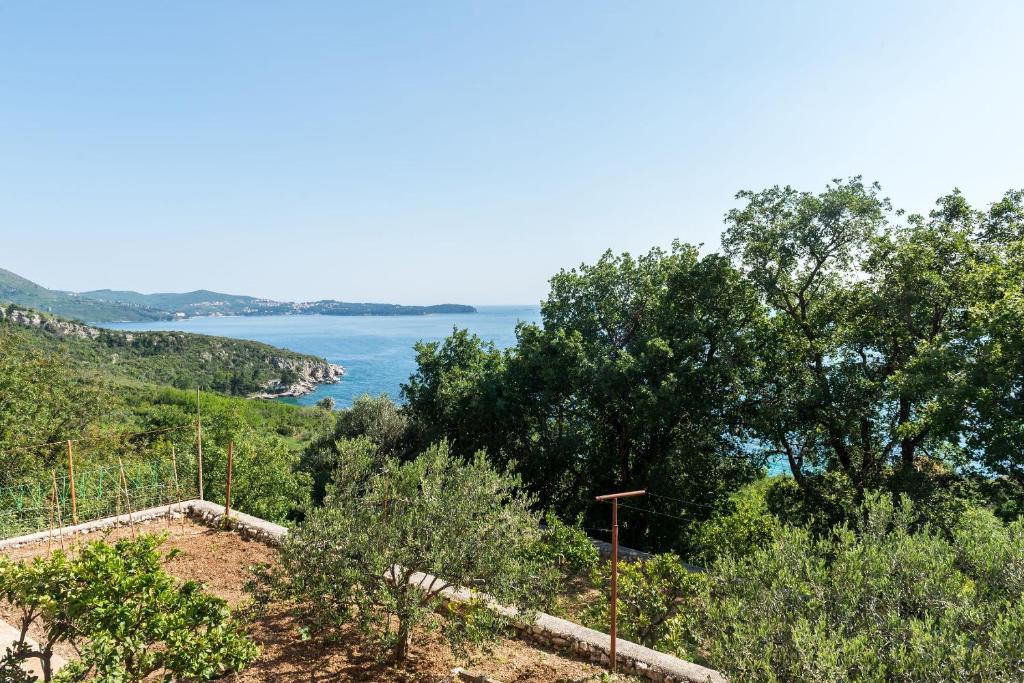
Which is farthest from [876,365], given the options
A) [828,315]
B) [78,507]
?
[78,507]

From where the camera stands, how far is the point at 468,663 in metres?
6.76

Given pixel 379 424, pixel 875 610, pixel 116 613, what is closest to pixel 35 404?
pixel 379 424

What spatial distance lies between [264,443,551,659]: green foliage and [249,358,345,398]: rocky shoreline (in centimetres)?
9607

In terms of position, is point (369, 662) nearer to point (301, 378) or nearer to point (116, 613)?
point (116, 613)

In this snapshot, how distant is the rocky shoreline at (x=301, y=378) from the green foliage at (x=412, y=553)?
96.1 meters

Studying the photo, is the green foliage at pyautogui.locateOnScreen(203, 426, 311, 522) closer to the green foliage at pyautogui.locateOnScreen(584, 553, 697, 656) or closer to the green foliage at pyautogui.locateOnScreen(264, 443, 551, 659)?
the green foliage at pyautogui.locateOnScreen(264, 443, 551, 659)

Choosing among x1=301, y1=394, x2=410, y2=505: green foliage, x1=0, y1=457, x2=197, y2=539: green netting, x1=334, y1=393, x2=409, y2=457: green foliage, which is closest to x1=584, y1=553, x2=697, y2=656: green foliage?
x1=0, y1=457, x2=197, y2=539: green netting

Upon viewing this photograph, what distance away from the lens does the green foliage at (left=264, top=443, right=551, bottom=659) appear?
6504mm

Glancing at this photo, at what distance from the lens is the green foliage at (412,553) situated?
21.3ft

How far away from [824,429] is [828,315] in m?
3.11

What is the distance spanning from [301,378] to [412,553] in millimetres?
103904

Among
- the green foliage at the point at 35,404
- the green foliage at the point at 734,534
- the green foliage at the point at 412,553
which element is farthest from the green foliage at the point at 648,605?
the green foliage at the point at 35,404

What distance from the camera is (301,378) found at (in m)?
104

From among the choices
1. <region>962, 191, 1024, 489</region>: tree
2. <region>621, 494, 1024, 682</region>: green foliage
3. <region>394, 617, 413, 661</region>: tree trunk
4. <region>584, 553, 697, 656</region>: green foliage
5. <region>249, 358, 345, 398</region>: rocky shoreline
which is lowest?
<region>249, 358, 345, 398</region>: rocky shoreline
